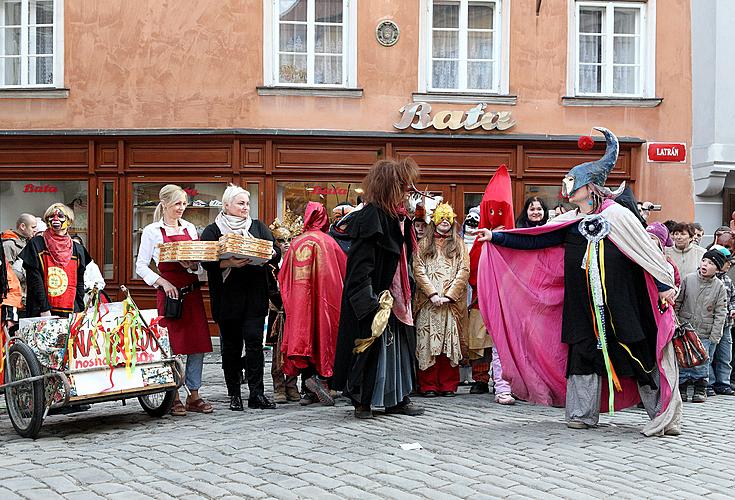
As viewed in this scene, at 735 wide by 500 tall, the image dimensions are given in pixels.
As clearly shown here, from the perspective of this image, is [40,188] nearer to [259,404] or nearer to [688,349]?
[259,404]

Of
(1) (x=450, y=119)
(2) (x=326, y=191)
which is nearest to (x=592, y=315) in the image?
(1) (x=450, y=119)

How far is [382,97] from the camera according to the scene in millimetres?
15891

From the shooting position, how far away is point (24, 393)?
24.2 feet

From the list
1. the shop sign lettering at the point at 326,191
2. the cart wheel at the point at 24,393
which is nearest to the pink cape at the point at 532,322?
the cart wheel at the point at 24,393

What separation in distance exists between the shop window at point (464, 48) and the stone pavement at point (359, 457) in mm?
8826

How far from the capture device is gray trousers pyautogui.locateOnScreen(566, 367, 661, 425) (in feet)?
24.0

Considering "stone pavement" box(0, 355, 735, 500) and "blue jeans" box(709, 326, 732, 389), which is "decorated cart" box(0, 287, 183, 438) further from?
"blue jeans" box(709, 326, 732, 389)

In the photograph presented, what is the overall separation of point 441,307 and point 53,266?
12.3ft

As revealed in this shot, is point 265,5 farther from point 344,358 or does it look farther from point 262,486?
point 262,486

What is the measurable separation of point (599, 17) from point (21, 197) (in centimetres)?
1002

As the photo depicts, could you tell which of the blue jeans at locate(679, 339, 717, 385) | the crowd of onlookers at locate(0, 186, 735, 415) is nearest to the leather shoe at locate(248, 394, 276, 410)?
the crowd of onlookers at locate(0, 186, 735, 415)

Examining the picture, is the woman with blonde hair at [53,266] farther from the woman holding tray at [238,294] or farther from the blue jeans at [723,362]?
the blue jeans at [723,362]

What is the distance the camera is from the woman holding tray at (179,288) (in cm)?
824

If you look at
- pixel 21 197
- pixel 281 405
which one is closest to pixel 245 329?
pixel 281 405
